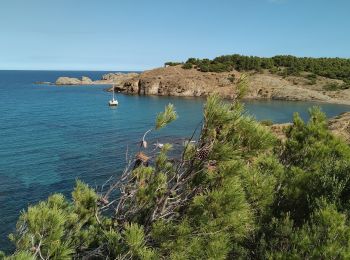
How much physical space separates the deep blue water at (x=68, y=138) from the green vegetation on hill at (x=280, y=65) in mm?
24791

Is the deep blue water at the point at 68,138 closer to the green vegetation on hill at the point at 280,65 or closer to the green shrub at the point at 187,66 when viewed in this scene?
the green vegetation on hill at the point at 280,65

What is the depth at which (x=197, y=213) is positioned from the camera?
335 inches

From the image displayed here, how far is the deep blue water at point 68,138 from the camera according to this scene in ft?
107

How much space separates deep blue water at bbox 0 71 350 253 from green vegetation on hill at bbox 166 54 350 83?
24.8 m

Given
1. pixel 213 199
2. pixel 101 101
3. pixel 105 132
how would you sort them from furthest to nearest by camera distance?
pixel 101 101 → pixel 105 132 → pixel 213 199

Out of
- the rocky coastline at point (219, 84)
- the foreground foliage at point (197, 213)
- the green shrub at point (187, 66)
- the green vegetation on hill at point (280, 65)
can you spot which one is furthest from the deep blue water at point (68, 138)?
the green shrub at point (187, 66)

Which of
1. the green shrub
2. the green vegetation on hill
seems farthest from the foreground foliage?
the green shrub

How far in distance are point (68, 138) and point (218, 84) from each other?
196 ft

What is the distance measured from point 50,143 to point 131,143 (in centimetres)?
1001

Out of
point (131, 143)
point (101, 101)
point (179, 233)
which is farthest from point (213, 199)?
point (101, 101)

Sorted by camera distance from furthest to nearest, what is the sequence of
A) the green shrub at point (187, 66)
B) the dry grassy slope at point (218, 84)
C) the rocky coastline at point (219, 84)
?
the green shrub at point (187, 66)
the dry grassy slope at point (218, 84)
the rocky coastline at point (219, 84)

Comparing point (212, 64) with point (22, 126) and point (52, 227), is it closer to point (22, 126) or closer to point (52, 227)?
point (22, 126)

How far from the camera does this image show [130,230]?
723 cm

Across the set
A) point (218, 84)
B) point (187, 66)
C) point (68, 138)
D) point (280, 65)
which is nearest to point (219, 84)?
point (218, 84)
